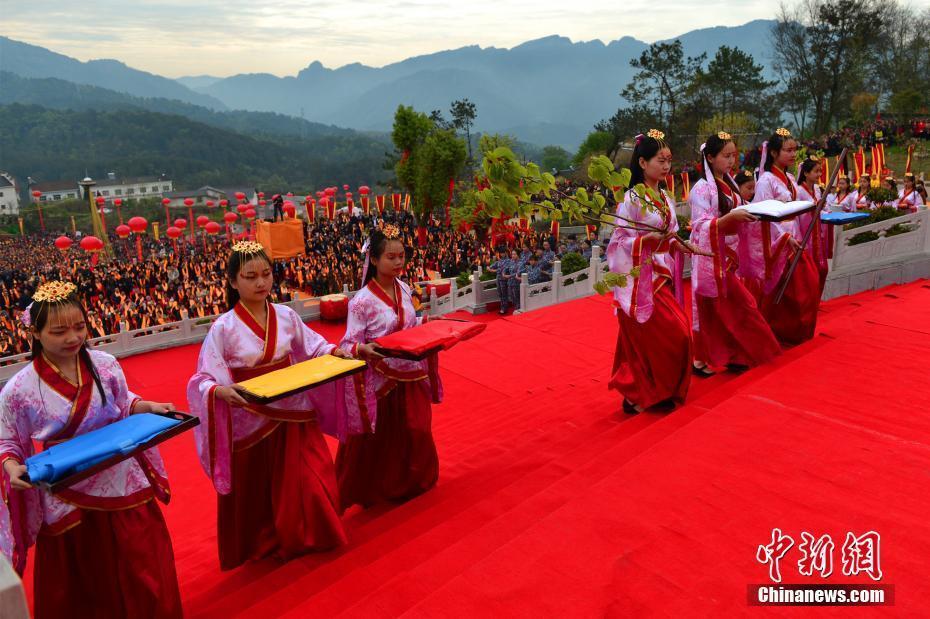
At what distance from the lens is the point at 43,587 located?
276 cm

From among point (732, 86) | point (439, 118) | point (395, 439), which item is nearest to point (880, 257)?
point (395, 439)

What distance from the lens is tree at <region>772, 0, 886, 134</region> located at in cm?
3003

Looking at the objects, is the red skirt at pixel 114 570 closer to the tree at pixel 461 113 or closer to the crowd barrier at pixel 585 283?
the crowd barrier at pixel 585 283

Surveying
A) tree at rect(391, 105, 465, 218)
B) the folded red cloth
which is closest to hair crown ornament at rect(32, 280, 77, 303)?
the folded red cloth

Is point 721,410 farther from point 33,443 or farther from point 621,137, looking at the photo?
point 621,137

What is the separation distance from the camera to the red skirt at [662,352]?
4332 millimetres

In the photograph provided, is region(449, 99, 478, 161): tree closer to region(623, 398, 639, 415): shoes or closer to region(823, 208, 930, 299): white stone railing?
region(823, 208, 930, 299): white stone railing

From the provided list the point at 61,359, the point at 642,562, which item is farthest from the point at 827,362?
the point at 61,359

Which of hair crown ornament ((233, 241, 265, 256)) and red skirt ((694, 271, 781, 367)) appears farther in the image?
red skirt ((694, 271, 781, 367))

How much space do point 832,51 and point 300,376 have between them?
117ft

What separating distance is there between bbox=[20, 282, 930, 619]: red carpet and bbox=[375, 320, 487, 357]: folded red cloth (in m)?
0.82

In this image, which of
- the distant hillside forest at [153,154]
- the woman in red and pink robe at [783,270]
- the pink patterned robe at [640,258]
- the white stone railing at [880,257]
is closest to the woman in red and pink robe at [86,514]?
the pink patterned robe at [640,258]

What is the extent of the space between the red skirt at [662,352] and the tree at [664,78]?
33.1m

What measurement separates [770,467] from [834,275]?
570 cm
